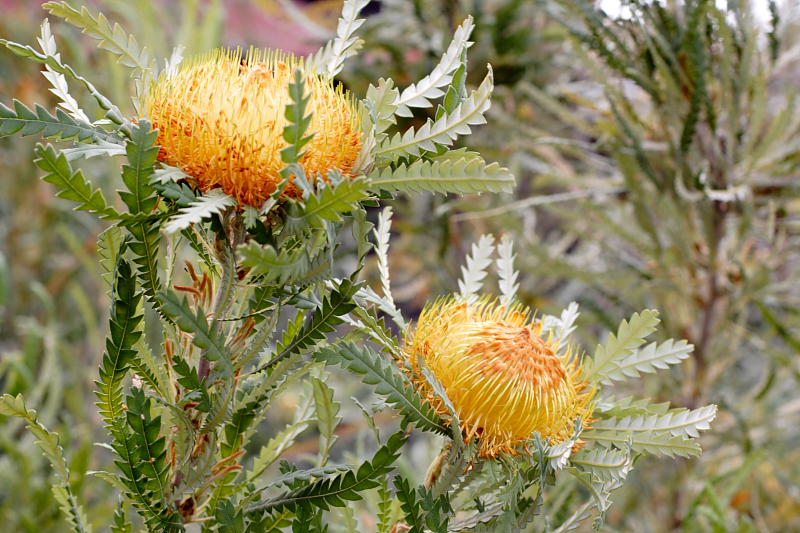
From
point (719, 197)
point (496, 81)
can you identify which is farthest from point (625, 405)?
point (496, 81)

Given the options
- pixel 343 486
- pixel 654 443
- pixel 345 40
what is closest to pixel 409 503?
pixel 343 486

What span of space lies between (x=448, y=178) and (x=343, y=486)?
0.18 metres

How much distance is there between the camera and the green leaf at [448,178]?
35cm

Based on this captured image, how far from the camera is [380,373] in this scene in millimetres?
382

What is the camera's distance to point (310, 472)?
0.42 meters

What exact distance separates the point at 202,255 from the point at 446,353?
0.16m

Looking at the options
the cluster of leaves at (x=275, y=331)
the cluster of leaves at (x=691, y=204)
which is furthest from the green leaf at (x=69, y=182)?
the cluster of leaves at (x=691, y=204)

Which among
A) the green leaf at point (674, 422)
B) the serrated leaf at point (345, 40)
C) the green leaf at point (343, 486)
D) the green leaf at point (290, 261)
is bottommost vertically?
the green leaf at point (674, 422)

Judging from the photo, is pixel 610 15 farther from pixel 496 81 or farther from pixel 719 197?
pixel 496 81

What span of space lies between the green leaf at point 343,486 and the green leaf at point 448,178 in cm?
A: 14

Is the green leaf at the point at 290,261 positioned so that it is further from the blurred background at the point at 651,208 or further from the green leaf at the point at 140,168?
the blurred background at the point at 651,208

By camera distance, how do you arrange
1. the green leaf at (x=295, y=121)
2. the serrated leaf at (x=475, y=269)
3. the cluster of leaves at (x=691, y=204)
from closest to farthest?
the green leaf at (x=295, y=121)
the serrated leaf at (x=475, y=269)
the cluster of leaves at (x=691, y=204)

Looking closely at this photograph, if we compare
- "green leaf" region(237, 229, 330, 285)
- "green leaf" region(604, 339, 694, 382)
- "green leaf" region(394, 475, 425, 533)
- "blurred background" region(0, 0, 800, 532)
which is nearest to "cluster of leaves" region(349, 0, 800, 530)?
"blurred background" region(0, 0, 800, 532)

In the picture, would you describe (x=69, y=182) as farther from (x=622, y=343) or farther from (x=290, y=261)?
(x=622, y=343)
